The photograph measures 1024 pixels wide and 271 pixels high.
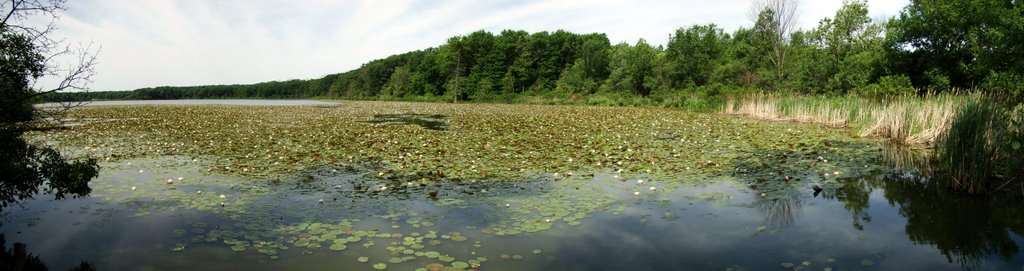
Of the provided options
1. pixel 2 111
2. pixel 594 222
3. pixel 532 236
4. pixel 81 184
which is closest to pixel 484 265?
pixel 532 236

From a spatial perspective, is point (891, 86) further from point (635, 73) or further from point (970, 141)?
point (635, 73)

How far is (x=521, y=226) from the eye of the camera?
6.57 metres

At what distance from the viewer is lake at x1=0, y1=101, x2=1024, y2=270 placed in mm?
5395

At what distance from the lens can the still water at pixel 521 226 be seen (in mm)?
5316

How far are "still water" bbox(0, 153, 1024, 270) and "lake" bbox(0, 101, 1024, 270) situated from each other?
0.11 feet

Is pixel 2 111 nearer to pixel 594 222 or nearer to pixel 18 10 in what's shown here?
pixel 18 10

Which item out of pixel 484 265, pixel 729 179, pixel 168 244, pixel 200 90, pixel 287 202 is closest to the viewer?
pixel 484 265

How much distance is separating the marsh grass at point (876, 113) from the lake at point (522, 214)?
8.39ft

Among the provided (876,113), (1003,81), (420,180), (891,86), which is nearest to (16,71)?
(420,180)

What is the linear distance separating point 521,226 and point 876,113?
1743 cm

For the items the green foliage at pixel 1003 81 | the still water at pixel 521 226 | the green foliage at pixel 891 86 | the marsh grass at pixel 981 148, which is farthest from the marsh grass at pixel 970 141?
the green foliage at pixel 891 86

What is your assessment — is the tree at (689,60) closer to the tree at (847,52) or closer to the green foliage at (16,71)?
the tree at (847,52)

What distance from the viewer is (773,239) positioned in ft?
19.6

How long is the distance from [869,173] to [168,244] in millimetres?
12229
